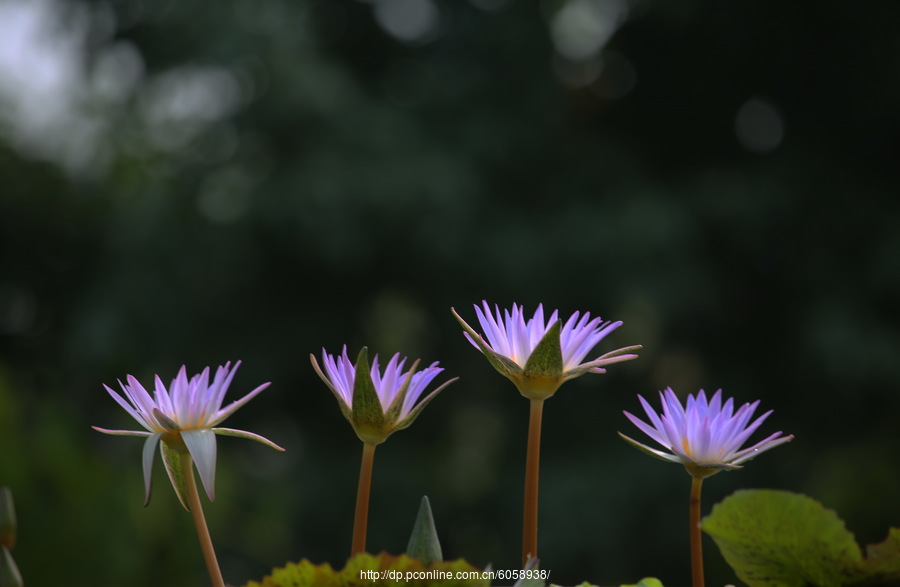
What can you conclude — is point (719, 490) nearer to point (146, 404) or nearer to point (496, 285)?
point (496, 285)

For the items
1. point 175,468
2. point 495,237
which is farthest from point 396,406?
point 495,237

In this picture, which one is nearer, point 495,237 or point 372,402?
point 372,402

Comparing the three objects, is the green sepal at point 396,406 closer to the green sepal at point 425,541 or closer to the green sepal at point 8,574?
the green sepal at point 425,541

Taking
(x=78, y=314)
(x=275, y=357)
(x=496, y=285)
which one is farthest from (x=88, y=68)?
(x=496, y=285)

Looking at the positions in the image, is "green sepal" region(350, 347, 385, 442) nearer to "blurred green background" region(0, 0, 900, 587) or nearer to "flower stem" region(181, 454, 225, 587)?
"flower stem" region(181, 454, 225, 587)

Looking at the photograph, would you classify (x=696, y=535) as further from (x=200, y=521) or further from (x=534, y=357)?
(x=200, y=521)

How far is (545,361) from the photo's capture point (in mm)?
422

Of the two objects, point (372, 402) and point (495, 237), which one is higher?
point (495, 237)

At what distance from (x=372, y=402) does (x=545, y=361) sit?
0.27 feet

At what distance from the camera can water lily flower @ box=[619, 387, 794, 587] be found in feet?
1.38

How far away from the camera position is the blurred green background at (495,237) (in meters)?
5.12

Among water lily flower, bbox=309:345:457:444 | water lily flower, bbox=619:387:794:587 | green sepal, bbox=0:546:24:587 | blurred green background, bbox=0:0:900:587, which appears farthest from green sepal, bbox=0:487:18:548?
blurred green background, bbox=0:0:900:587

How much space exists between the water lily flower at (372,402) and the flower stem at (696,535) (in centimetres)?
13

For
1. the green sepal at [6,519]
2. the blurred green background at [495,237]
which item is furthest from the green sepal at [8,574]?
the blurred green background at [495,237]
